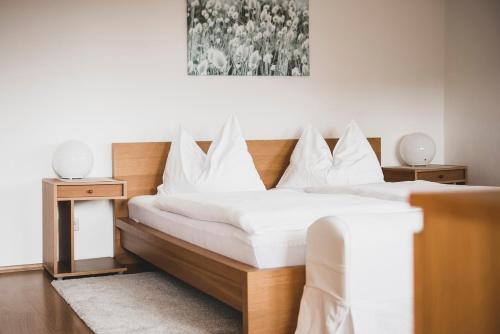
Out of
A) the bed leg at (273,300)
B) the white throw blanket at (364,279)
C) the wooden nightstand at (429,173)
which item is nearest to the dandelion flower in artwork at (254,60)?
the wooden nightstand at (429,173)

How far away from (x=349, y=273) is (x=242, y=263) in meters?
0.60

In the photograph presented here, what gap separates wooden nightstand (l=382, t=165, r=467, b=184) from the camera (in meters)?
4.80

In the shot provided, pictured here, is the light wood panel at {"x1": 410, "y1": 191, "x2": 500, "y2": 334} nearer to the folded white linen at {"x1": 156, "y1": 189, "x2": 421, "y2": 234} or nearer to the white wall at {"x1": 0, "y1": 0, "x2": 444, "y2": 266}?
the folded white linen at {"x1": 156, "y1": 189, "x2": 421, "y2": 234}

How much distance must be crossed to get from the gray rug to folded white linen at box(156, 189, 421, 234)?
1.49 ft

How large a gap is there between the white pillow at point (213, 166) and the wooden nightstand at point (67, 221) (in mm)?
410

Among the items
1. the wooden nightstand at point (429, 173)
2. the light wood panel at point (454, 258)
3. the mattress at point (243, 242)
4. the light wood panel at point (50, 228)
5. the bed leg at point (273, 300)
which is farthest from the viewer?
the wooden nightstand at point (429, 173)

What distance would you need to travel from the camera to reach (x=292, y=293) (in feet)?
7.80

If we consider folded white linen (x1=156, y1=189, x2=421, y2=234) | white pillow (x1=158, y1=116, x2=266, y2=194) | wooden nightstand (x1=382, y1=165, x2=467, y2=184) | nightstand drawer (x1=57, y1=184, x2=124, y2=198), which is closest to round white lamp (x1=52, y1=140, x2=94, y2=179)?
nightstand drawer (x1=57, y1=184, x2=124, y2=198)

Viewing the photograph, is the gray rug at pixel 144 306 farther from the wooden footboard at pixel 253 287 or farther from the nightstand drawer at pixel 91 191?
the nightstand drawer at pixel 91 191

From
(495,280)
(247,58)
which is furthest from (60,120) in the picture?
(495,280)

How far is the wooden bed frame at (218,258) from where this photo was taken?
2334 mm

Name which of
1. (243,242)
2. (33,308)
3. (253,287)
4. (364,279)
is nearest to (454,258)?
(364,279)

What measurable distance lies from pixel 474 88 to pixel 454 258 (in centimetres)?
491

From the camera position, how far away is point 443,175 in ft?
16.2
